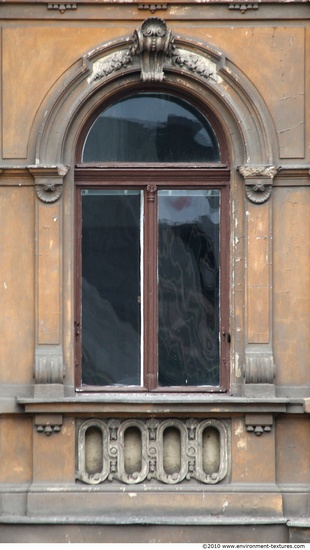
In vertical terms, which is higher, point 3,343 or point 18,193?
point 18,193

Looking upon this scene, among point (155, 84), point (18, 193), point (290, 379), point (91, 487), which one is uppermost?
point (155, 84)

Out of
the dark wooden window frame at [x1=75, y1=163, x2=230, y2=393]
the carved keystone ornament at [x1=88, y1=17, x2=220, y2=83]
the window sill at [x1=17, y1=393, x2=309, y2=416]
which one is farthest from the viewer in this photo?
the dark wooden window frame at [x1=75, y1=163, x2=230, y2=393]

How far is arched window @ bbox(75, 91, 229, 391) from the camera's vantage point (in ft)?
35.4

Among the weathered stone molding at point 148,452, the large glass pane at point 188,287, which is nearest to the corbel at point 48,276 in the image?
Result: the weathered stone molding at point 148,452

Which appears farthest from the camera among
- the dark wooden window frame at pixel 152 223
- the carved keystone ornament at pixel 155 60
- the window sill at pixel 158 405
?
the dark wooden window frame at pixel 152 223

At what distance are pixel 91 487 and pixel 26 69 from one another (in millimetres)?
3552

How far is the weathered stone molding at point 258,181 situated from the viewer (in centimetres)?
1054

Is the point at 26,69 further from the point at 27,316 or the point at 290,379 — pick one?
the point at 290,379

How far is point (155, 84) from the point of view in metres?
10.8

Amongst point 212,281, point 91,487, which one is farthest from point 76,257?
point 91,487

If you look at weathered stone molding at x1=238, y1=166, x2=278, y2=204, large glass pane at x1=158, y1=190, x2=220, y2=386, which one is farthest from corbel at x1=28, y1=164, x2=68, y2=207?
weathered stone molding at x1=238, y1=166, x2=278, y2=204

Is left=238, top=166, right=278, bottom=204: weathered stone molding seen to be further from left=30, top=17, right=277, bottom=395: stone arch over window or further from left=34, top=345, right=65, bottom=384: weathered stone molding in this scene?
left=34, top=345, right=65, bottom=384: weathered stone molding

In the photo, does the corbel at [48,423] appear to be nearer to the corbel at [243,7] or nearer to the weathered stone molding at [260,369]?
the weathered stone molding at [260,369]

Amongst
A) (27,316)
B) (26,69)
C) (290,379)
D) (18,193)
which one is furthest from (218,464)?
(26,69)
